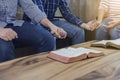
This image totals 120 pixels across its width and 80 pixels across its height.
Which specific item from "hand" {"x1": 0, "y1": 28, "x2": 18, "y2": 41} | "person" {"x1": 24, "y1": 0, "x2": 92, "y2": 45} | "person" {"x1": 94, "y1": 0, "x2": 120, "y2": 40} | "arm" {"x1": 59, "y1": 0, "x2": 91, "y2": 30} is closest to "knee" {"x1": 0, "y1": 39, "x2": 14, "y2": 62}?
"hand" {"x1": 0, "y1": 28, "x2": 18, "y2": 41}

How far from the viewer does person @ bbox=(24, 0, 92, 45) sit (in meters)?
2.06

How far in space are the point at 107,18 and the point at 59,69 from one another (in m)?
1.47

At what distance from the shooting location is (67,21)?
2.21 m

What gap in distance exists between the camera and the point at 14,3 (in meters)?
1.68

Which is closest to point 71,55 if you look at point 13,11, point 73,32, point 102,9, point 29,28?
point 29,28

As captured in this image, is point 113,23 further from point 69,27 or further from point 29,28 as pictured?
point 29,28

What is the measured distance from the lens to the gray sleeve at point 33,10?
1.67 metres

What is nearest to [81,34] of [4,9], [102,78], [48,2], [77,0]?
[48,2]

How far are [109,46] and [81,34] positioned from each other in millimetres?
657

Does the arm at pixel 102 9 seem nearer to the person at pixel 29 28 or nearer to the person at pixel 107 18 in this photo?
the person at pixel 107 18

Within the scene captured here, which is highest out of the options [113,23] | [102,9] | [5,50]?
[102,9]

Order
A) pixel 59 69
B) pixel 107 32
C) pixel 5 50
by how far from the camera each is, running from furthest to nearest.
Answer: pixel 107 32
pixel 5 50
pixel 59 69

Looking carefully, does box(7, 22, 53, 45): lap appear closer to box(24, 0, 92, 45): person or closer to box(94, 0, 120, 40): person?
box(24, 0, 92, 45): person

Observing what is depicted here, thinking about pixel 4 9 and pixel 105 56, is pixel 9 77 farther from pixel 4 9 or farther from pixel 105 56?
pixel 4 9
